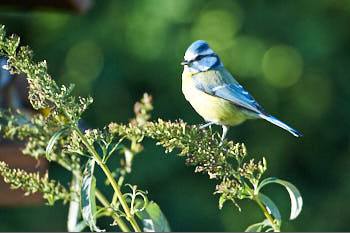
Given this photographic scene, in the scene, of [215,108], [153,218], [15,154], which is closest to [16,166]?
Result: [15,154]

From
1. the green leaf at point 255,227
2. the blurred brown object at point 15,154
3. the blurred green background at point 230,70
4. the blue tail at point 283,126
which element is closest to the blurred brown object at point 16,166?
the blurred brown object at point 15,154

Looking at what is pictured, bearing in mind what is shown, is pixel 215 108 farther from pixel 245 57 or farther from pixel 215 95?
pixel 245 57

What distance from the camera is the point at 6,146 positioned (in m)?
1.28

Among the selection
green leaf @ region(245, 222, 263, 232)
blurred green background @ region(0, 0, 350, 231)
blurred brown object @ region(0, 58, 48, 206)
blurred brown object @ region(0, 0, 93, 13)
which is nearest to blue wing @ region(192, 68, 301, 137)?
blurred brown object @ region(0, 58, 48, 206)

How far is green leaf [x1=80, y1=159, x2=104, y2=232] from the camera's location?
1.92ft

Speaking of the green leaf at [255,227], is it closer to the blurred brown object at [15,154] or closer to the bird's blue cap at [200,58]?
the bird's blue cap at [200,58]

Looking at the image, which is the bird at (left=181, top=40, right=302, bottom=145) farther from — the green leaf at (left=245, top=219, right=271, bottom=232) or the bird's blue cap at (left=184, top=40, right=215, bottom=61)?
the green leaf at (left=245, top=219, right=271, bottom=232)

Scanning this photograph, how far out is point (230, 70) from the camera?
3.33m

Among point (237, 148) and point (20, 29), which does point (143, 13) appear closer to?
point (20, 29)

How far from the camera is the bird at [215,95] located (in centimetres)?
114

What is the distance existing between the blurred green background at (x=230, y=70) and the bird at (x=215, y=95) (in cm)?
206

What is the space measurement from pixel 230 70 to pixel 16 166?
86.5 inches

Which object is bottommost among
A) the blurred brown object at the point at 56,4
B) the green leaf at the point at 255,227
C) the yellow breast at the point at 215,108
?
the green leaf at the point at 255,227

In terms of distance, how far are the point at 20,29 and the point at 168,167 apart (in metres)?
1.28
